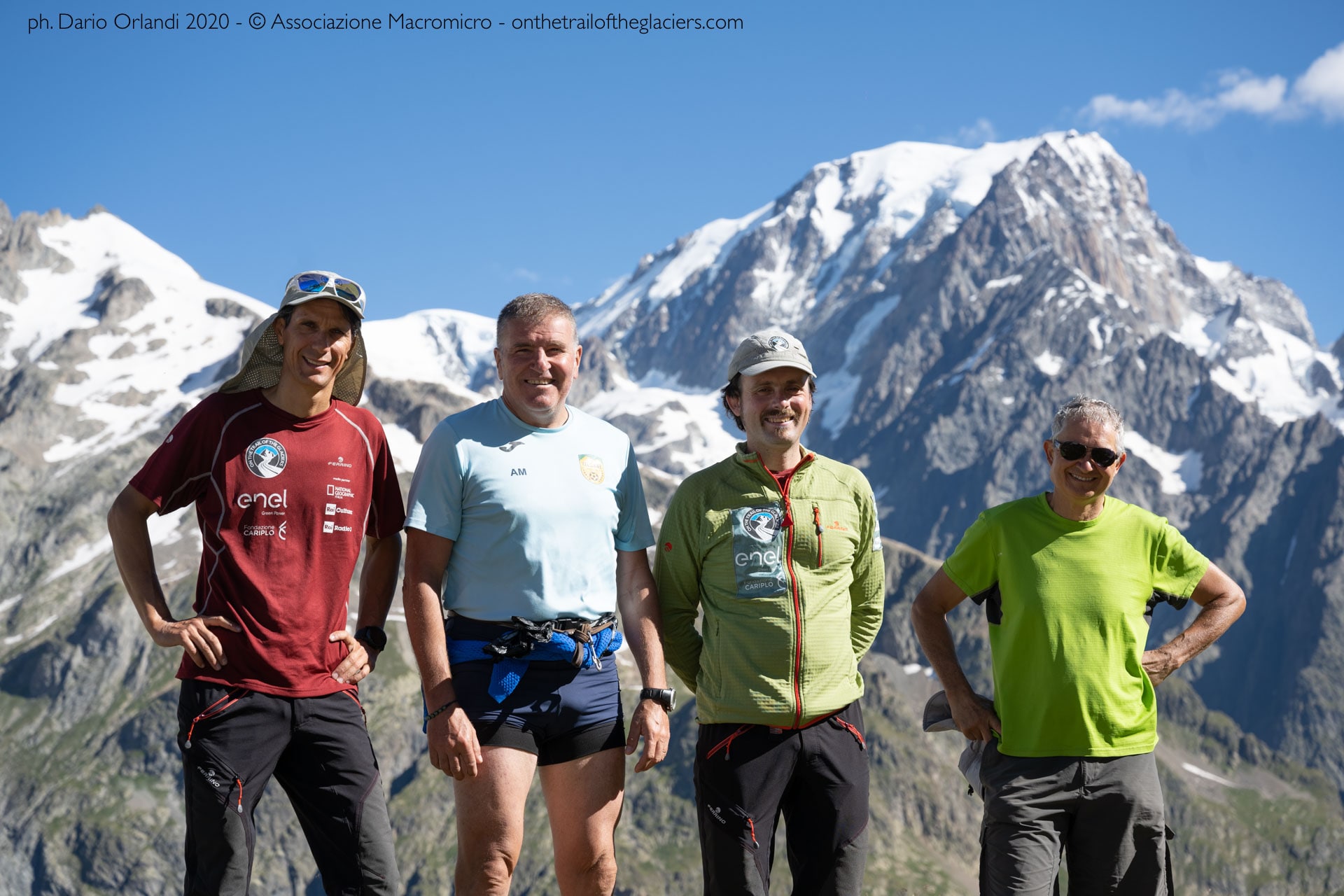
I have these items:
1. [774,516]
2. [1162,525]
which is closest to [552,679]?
[774,516]

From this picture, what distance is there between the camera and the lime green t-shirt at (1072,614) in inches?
367

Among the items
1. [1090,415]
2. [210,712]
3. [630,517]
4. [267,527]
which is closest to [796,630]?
[630,517]

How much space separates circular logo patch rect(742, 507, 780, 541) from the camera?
9.10 meters

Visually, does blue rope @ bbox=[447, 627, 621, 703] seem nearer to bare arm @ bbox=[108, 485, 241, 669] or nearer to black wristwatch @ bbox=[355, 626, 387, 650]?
black wristwatch @ bbox=[355, 626, 387, 650]

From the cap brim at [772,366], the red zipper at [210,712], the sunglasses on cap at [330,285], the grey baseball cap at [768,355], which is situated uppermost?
the sunglasses on cap at [330,285]

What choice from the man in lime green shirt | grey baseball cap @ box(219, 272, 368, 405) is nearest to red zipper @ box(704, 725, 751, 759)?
the man in lime green shirt

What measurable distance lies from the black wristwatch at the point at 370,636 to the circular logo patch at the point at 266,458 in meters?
1.31

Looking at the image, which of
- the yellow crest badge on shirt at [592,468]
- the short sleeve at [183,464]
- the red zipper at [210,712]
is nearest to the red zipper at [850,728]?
the yellow crest badge on shirt at [592,468]

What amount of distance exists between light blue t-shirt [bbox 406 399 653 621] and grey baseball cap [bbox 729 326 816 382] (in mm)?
1400

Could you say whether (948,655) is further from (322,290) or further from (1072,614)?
(322,290)

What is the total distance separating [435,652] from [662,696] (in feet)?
5.45

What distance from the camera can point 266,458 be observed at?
8695 millimetres

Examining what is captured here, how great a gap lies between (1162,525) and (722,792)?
159 inches

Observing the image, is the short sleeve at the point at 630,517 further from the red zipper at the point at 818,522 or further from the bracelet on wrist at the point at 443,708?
the bracelet on wrist at the point at 443,708
